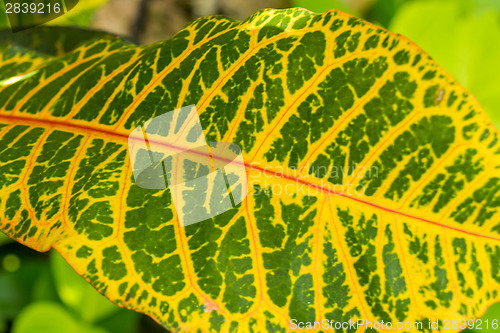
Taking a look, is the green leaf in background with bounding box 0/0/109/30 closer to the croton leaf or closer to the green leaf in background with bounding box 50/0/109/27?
the green leaf in background with bounding box 50/0/109/27

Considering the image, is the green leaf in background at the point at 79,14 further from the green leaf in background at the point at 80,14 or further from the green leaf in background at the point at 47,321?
the green leaf in background at the point at 47,321

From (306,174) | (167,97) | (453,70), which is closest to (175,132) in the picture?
(167,97)

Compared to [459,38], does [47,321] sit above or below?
below

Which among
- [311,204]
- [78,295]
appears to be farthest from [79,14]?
[311,204]

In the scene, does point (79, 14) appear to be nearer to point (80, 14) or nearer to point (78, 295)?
point (80, 14)

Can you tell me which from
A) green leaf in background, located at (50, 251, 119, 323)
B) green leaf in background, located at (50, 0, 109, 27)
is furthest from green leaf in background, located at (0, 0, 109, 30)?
green leaf in background, located at (50, 251, 119, 323)

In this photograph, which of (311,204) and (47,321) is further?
(47,321)
